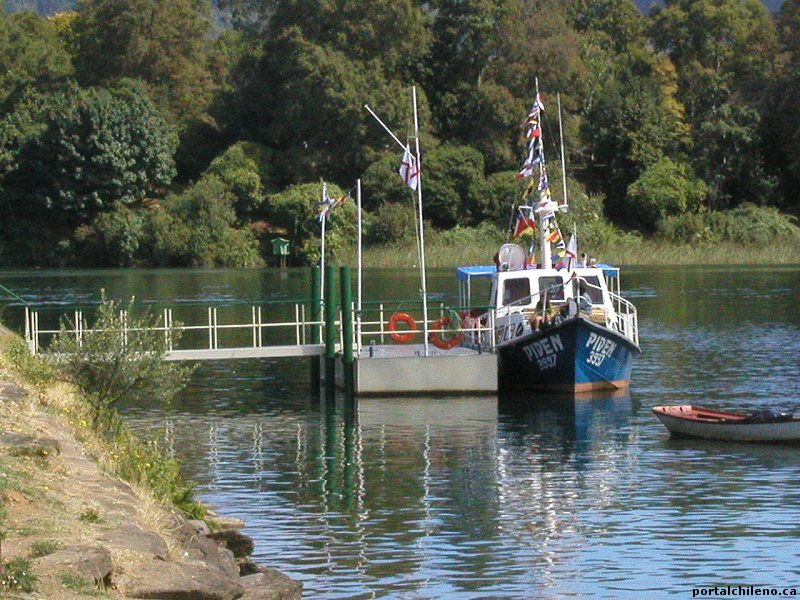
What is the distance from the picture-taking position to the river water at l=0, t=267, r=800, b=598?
57.3 feet

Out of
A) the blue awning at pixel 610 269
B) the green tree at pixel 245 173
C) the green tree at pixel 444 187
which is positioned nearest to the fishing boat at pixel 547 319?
the blue awning at pixel 610 269

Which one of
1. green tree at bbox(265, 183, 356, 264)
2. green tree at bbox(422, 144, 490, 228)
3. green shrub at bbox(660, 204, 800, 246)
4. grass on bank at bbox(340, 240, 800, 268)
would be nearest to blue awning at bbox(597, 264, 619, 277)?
grass on bank at bbox(340, 240, 800, 268)

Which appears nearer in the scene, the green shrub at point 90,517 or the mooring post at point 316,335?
the green shrub at point 90,517

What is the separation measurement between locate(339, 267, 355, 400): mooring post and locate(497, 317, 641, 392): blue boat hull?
3100mm

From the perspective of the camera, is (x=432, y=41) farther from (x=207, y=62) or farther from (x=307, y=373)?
(x=307, y=373)

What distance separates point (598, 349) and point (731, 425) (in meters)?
6.98

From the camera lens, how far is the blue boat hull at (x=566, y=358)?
105ft

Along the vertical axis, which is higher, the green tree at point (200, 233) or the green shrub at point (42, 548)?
the green tree at point (200, 233)

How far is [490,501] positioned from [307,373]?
18416 mm

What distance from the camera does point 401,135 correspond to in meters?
98.8

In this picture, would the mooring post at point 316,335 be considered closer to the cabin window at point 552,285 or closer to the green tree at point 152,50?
the cabin window at point 552,285

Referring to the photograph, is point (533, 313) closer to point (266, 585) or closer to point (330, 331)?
point (330, 331)

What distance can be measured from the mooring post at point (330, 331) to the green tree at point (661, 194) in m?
66.3

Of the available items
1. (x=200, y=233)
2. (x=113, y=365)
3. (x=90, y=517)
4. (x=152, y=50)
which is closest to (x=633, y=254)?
(x=200, y=233)
